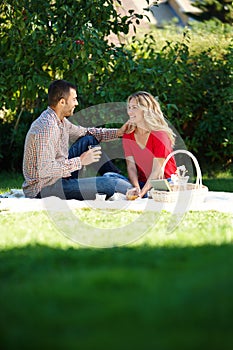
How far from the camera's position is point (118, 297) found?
2662 millimetres

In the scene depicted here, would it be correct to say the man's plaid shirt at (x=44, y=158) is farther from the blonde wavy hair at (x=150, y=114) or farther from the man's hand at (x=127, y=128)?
the blonde wavy hair at (x=150, y=114)

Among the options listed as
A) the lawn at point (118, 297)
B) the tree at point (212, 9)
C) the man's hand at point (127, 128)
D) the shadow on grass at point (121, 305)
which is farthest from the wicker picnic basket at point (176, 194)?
the tree at point (212, 9)

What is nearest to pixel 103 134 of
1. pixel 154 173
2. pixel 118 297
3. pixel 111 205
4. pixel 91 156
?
pixel 91 156

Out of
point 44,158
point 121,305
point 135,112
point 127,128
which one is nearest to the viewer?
point 121,305

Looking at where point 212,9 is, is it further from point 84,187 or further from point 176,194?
point 176,194

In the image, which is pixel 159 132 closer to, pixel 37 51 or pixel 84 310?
pixel 37 51

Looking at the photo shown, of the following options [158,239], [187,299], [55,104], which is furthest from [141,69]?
[187,299]

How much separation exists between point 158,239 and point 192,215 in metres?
1.35

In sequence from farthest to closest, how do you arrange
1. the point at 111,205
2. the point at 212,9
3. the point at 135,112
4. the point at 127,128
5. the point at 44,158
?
1. the point at 212,9
2. the point at 127,128
3. the point at 135,112
4. the point at 44,158
5. the point at 111,205

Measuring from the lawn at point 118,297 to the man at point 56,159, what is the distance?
2458 millimetres

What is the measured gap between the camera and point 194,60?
10.2 metres

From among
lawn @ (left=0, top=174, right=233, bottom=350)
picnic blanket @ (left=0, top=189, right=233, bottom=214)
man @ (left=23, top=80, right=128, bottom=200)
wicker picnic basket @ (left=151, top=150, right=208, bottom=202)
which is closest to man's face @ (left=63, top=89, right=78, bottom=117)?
man @ (left=23, top=80, right=128, bottom=200)

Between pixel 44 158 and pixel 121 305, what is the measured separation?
13.4 feet

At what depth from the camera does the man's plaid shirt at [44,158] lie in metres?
6.52
